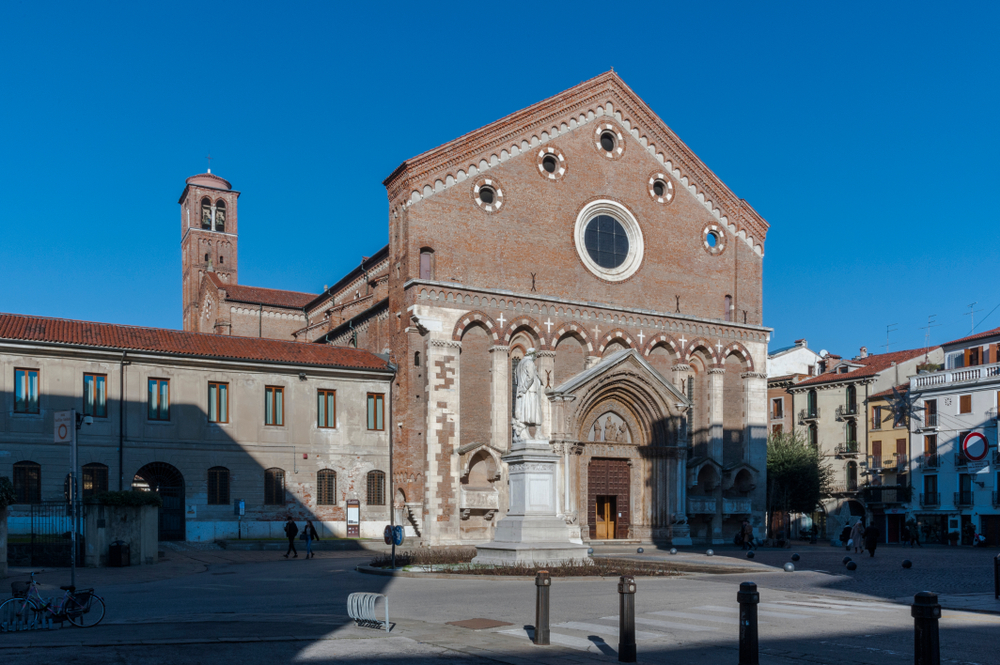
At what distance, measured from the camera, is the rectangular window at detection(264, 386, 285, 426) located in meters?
37.2

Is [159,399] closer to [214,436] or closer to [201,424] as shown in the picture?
[201,424]

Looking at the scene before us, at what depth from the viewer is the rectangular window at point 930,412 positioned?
54.9 metres

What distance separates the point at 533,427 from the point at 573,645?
43.0ft

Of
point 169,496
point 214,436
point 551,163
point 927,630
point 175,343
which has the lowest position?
point 169,496

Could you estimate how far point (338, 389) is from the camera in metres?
38.6

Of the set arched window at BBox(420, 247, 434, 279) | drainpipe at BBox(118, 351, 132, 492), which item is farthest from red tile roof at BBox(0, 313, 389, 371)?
arched window at BBox(420, 247, 434, 279)

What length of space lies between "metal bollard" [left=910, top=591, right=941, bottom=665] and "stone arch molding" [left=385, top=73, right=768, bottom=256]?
3115 centimetres

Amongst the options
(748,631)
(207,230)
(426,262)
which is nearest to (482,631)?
(748,631)

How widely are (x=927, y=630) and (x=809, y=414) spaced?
188 ft

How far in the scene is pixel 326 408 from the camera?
126ft

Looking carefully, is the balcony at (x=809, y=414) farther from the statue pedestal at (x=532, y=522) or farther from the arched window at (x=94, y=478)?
the arched window at (x=94, y=478)

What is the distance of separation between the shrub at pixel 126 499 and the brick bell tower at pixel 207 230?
47180 millimetres

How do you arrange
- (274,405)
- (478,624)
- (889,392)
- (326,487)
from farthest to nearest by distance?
(889,392) → (326,487) → (274,405) → (478,624)

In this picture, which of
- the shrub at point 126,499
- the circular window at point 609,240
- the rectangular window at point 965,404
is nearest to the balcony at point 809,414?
the rectangular window at point 965,404
